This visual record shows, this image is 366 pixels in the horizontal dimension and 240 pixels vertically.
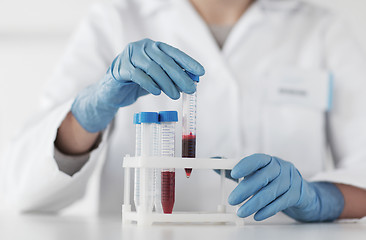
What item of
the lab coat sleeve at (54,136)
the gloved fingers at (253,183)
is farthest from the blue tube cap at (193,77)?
the lab coat sleeve at (54,136)

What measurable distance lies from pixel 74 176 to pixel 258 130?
666 mm

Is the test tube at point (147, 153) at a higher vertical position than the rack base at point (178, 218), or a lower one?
higher

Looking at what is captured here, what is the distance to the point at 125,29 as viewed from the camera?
1.57 meters

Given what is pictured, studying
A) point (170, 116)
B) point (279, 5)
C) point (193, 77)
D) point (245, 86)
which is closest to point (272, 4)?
point (279, 5)

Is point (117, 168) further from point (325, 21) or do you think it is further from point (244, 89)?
point (325, 21)

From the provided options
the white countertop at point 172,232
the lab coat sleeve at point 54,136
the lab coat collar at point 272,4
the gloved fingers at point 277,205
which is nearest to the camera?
the white countertop at point 172,232

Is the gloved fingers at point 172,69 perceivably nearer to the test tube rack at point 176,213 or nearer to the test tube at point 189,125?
the test tube at point 189,125

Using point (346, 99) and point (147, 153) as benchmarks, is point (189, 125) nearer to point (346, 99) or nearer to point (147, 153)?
point (147, 153)

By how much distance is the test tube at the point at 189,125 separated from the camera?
980mm

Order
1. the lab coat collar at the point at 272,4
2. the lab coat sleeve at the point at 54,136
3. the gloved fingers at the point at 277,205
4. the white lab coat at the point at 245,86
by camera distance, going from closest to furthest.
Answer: the gloved fingers at the point at 277,205 → the lab coat sleeve at the point at 54,136 → the white lab coat at the point at 245,86 → the lab coat collar at the point at 272,4

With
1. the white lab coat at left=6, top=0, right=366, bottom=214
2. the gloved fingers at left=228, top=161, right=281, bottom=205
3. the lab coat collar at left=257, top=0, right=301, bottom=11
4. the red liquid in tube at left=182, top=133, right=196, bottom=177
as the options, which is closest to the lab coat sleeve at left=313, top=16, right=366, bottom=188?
the white lab coat at left=6, top=0, right=366, bottom=214

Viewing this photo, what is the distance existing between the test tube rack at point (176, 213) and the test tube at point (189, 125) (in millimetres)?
50

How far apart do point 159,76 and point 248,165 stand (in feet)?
0.89

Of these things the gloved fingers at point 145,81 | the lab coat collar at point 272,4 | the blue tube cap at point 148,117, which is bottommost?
the blue tube cap at point 148,117
